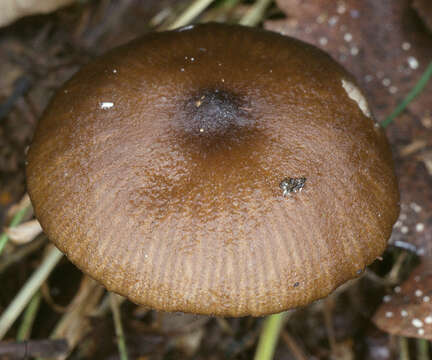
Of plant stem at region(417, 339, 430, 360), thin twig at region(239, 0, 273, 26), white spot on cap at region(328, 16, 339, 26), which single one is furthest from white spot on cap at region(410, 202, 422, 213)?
thin twig at region(239, 0, 273, 26)

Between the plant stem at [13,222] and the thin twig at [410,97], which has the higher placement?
the thin twig at [410,97]

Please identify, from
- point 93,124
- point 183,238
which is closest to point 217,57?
point 93,124

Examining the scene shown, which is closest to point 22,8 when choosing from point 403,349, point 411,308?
point 411,308

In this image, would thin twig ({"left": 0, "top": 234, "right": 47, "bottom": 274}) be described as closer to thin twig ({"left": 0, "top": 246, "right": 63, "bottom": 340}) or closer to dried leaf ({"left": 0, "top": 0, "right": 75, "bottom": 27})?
thin twig ({"left": 0, "top": 246, "right": 63, "bottom": 340})

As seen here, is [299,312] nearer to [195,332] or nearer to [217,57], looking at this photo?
[195,332]

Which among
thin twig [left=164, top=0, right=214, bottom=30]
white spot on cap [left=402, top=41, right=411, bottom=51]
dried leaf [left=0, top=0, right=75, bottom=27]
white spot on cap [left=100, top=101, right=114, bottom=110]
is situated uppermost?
dried leaf [left=0, top=0, right=75, bottom=27]

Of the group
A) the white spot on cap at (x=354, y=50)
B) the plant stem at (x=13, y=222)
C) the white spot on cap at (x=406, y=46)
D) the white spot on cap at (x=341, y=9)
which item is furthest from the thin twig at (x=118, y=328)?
the white spot on cap at (x=406, y=46)

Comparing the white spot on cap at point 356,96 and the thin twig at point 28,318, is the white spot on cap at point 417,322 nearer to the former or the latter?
the white spot on cap at point 356,96

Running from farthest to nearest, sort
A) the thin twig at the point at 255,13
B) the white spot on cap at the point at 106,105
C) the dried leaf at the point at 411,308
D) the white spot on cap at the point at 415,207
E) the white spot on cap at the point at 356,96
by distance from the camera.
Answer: the thin twig at the point at 255,13 → the white spot on cap at the point at 415,207 → the dried leaf at the point at 411,308 → the white spot on cap at the point at 356,96 → the white spot on cap at the point at 106,105
